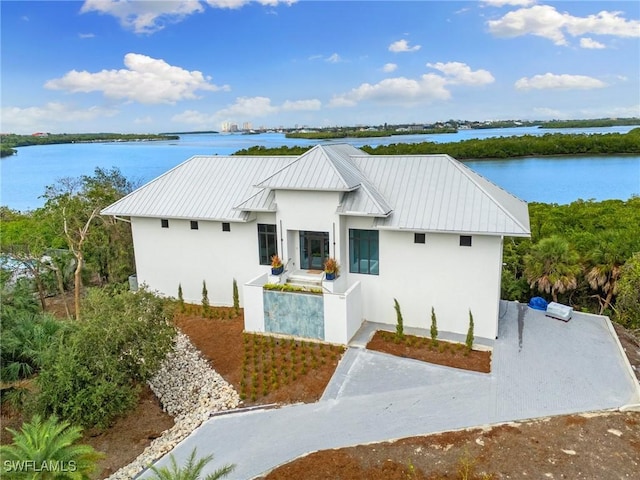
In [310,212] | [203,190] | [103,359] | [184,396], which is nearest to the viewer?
[103,359]

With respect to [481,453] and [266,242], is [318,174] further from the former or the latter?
[481,453]

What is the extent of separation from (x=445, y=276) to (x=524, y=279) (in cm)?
576

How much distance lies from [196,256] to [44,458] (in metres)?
10.7

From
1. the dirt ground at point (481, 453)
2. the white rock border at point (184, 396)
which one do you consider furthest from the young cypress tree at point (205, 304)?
the dirt ground at point (481, 453)

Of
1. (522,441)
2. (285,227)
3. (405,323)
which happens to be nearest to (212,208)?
(285,227)

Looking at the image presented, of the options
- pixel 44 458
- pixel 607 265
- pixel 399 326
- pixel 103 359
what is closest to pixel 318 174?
pixel 399 326

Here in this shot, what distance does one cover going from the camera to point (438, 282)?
13883 millimetres

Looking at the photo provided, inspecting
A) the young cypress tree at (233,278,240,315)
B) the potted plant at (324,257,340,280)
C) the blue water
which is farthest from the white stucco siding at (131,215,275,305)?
the blue water

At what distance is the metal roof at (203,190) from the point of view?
16.3 metres

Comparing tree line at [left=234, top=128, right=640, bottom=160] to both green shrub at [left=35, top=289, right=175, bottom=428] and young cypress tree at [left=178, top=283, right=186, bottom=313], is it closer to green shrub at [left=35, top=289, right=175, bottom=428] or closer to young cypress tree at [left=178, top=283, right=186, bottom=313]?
young cypress tree at [left=178, top=283, right=186, bottom=313]

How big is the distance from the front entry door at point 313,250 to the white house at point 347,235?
0.04 meters

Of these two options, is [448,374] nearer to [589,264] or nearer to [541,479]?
[541,479]

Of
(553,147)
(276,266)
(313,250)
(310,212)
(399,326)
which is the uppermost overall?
(553,147)

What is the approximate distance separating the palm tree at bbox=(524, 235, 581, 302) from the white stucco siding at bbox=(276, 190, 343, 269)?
7.31 m
